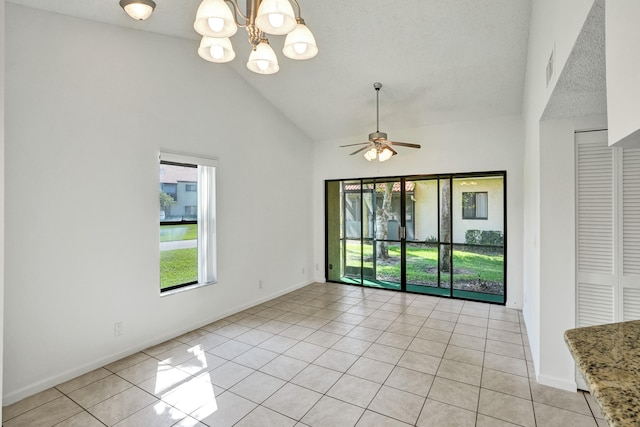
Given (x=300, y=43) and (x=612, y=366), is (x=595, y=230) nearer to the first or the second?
(x=612, y=366)

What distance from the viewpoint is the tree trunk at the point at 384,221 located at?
5.94 m

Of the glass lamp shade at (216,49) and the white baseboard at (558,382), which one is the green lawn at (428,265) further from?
the glass lamp shade at (216,49)

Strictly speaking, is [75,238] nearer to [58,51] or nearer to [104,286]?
[104,286]

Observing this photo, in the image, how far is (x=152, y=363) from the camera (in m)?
3.16

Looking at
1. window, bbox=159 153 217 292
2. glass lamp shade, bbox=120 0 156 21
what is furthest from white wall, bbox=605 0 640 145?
window, bbox=159 153 217 292

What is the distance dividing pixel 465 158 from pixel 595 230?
2.75 meters

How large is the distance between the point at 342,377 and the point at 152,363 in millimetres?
1882

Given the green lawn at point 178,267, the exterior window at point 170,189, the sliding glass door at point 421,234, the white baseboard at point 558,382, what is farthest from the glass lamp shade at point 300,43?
the sliding glass door at point 421,234

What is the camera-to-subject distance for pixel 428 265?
5.62 m

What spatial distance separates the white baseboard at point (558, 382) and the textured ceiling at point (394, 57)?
3301 millimetres

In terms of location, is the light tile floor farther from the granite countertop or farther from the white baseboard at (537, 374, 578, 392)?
the granite countertop

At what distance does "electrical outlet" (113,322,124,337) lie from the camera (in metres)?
3.21

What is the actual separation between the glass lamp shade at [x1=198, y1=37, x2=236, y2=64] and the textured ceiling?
4.81ft

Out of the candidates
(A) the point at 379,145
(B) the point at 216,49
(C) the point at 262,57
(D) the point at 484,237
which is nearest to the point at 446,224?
(D) the point at 484,237
